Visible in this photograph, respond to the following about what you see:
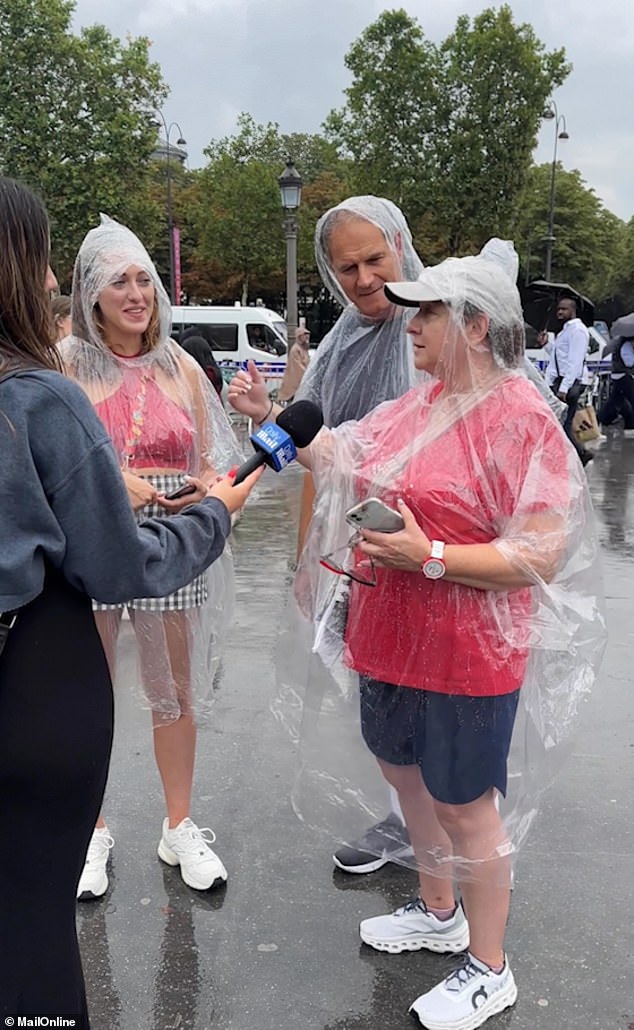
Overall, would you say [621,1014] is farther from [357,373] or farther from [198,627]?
[357,373]

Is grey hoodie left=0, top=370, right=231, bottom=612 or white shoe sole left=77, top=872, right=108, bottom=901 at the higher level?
grey hoodie left=0, top=370, right=231, bottom=612

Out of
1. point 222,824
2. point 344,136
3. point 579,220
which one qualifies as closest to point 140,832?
point 222,824

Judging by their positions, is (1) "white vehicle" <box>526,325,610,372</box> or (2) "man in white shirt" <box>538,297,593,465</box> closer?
(2) "man in white shirt" <box>538,297,593,465</box>

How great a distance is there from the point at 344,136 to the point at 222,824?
26034 mm

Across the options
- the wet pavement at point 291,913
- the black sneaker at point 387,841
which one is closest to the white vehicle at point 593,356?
the wet pavement at point 291,913

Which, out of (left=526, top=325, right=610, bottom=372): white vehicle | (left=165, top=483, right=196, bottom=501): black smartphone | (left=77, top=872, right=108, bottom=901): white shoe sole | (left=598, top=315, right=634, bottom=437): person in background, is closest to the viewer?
(left=165, top=483, right=196, bottom=501): black smartphone

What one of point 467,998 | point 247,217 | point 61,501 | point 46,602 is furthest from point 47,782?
point 247,217

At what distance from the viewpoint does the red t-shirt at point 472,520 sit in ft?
6.28

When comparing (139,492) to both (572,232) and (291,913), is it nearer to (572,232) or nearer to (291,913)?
(291,913)

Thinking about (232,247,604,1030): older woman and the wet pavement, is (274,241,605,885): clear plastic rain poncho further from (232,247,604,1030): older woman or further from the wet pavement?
the wet pavement

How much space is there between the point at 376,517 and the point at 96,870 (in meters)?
1.50

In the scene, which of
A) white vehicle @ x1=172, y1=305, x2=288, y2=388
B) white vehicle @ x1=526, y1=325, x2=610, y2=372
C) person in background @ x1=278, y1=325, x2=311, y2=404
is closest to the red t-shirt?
person in background @ x1=278, y1=325, x2=311, y2=404

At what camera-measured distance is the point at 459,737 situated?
199 centimetres

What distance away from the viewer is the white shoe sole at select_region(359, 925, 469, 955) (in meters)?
2.40
